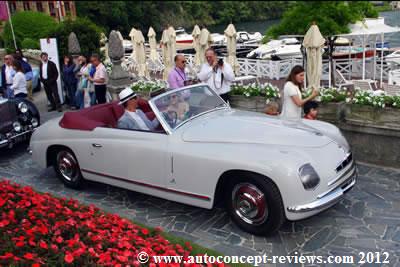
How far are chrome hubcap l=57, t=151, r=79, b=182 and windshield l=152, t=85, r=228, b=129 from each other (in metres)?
1.83

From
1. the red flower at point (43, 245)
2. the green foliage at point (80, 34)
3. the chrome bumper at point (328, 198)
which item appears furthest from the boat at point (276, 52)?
the red flower at point (43, 245)

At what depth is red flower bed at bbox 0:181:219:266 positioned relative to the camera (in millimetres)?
3830

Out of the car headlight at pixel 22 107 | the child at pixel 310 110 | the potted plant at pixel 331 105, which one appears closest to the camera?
the child at pixel 310 110

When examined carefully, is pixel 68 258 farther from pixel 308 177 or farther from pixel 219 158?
pixel 308 177

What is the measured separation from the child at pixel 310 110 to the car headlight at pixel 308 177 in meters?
2.40

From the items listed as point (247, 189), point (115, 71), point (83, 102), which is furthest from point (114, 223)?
point (83, 102)

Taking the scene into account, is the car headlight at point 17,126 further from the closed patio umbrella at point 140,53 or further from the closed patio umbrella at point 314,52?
the closed patio umbrella at point 140,53

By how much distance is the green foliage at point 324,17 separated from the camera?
10859 millimetres

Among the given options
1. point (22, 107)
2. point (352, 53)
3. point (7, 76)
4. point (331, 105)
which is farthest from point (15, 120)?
point (352, 53)

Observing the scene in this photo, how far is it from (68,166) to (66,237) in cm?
258

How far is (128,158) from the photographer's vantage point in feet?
19.4

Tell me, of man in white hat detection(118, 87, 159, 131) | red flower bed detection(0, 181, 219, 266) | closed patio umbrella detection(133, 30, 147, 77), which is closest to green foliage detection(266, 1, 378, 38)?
man in white hat detection(118, 87, 159, 131)

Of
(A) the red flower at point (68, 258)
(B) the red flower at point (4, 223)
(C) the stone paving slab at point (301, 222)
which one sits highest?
(B) the red flower at point (4, 223)

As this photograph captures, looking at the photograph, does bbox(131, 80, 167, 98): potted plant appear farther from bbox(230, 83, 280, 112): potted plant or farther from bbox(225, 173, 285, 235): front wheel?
bbox(225, 173, 285, 235): front wheel
